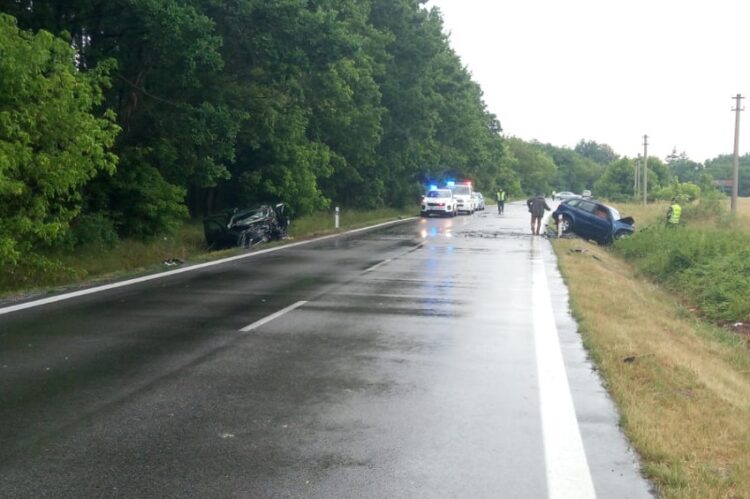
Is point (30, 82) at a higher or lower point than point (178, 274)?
higher

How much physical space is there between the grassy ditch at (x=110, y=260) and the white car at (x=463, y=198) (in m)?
23.5

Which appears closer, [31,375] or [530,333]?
[31,375]

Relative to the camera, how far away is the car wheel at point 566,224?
2947 cm

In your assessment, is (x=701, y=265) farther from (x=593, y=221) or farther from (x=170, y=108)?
(x=170, y=108)

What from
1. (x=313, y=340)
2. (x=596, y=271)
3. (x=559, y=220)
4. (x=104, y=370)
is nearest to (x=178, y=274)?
(x=313, y=340)

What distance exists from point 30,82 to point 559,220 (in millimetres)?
21564

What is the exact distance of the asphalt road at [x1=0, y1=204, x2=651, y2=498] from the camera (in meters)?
4.51

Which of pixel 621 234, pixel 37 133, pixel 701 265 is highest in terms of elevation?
pixel 37 133

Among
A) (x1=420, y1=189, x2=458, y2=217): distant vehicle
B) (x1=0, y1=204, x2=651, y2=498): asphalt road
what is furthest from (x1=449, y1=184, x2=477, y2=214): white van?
(x1=0, y1=204, x2=651, y2=498): asphalt road

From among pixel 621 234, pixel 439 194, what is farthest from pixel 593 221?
pixel 439 194

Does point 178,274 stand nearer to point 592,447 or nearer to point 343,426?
point 343,426

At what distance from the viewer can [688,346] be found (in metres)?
10.0

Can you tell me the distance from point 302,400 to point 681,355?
470cm

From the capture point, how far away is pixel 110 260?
1616 centimetres
